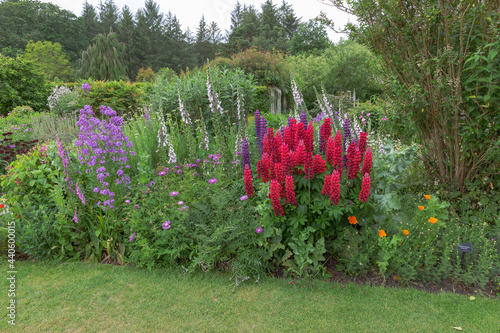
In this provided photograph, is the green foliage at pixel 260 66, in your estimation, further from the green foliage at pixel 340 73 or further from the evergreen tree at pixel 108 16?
the evergreen tree at pixel 108 16

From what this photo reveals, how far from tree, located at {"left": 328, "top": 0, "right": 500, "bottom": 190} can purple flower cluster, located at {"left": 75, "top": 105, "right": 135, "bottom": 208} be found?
133 inches

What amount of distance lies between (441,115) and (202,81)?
4311 millimetres

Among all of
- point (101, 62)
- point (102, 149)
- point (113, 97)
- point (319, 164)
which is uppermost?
point (101, 62)

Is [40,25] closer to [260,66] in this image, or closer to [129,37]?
[129,37]

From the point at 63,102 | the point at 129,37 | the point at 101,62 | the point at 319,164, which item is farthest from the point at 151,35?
the point at 319,164

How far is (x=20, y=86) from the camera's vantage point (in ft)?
38.4

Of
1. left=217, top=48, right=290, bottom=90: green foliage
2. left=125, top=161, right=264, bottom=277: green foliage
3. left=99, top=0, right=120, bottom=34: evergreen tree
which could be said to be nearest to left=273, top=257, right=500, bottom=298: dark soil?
left=125, top=161, right=264, bottom=277: green foliage

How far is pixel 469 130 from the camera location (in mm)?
3246

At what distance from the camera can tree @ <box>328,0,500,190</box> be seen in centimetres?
305

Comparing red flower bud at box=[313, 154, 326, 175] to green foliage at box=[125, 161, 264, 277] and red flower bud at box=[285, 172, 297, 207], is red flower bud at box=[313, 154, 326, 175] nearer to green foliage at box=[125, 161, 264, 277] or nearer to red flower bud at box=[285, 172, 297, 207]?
red flower bud at box=[285, 172, 297, 207]

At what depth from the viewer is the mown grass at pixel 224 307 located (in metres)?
2.38

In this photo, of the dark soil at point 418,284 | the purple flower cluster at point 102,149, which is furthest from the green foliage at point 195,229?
the dark soil at point 418,284

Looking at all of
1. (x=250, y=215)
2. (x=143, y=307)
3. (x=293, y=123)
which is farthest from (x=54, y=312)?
(x=293, y=123)

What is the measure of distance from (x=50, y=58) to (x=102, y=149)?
3262 centimetres
